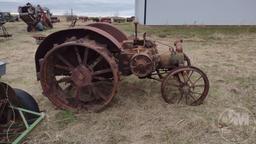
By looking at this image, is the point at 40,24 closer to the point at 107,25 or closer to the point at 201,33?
the point at 201,33

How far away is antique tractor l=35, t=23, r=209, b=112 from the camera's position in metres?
3.29

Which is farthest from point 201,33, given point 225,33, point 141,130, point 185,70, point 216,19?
point 141,130

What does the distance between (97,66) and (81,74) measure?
0.28m

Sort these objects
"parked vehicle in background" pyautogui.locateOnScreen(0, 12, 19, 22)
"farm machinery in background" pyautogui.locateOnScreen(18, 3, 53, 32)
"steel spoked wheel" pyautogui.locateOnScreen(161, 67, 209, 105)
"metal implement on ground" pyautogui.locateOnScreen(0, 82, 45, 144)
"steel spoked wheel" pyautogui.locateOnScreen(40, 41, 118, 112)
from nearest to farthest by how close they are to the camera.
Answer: "metal implement on ground" pyautogui.locateOnScreen(0, 82, 45, 144) < "steel spoked wheel" pyautogui.locateOnScreen(40, 41, 118, 112) < "steel spoked wheel" pyautogui.locateOnScreen(161, 67, 209, 105) < "farm machinery in background" pyautogui.locateOnScreen(18, 3, 53, 32) < "parked vehicle in background" pyautogui.locateOnScreen(0, 12, 19, 22)

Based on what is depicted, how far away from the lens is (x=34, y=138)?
2.83 meters

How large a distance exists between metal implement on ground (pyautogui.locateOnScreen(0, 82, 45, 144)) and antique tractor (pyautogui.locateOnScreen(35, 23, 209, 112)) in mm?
471

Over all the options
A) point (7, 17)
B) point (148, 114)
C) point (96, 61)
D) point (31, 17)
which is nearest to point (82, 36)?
point (96, 61)

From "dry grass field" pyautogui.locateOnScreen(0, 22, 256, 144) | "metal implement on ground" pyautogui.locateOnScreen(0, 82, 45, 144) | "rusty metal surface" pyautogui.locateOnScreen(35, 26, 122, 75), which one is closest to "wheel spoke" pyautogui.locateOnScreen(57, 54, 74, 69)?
"rusty metal surface" pyautogui.locateOnScreen(35, 26, 122, 75)

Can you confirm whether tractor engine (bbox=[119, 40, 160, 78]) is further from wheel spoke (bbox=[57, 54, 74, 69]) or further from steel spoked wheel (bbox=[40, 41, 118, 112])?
wheel spoke (bbox=[57, 54, 74, 69])

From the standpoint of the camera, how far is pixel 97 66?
11.5 ft

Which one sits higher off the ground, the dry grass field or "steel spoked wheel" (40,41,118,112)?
"steel spoked wheel" (40,41,118,112)

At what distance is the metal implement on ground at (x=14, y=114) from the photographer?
2.74 meters

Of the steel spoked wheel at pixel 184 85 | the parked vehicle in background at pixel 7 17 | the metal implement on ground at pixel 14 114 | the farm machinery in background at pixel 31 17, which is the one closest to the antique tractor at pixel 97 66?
the steel spoked wheel at pixel 184 85

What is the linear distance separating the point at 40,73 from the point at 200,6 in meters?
7.97
